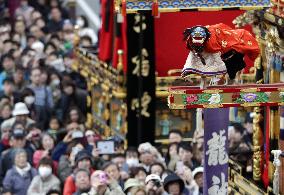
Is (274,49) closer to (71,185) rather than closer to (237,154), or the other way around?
(237,154)

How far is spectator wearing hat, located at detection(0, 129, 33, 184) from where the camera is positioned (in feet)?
78.4

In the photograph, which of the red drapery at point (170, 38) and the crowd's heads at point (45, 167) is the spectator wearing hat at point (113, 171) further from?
the red drapery at point (170, 38)

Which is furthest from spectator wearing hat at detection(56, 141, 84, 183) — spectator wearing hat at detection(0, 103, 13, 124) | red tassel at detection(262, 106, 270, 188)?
red tassel at detection(262, 106, 270, 188)

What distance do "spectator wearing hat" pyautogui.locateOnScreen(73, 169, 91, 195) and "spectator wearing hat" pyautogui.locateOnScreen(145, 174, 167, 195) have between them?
911 mm

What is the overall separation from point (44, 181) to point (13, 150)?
149 centimetres

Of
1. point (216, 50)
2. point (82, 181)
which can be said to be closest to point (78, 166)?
point (82, 181)

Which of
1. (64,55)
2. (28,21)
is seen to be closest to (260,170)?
(64,55)

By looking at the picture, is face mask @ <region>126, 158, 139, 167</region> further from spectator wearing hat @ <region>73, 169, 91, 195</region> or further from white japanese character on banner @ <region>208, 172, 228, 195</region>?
white japanese character on banner @ <region>208, 172, 228, 195</region>

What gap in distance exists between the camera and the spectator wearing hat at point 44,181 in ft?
74.0

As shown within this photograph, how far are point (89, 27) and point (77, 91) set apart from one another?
6.73 m

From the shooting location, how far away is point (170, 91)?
16.8 metres

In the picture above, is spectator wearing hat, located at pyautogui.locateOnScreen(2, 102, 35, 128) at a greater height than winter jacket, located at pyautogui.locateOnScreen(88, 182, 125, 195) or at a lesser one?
greater

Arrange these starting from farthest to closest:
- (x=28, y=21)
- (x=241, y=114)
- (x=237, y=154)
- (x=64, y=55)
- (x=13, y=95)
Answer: (x=28, y=21) → (x=64, y=55) → (x=13, y=95) → (x=241, y=114) → (x=237, y=154)

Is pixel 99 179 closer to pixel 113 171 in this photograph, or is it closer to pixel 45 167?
pixel 113 171
